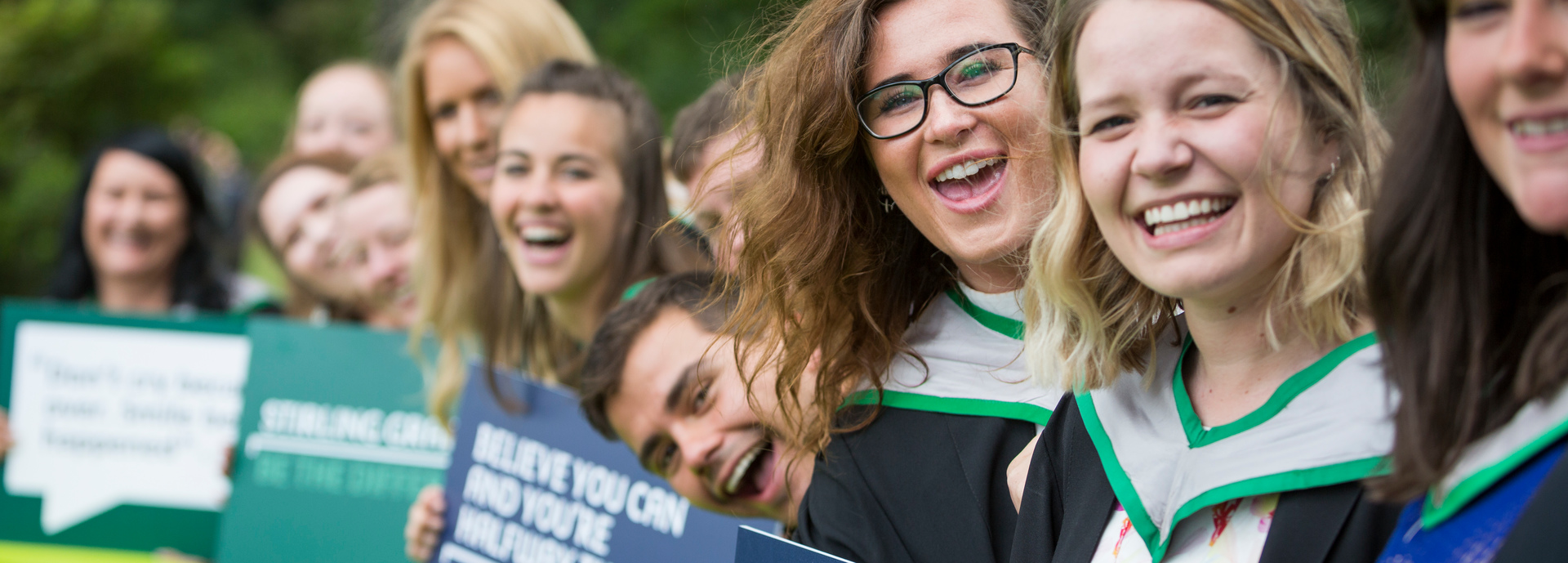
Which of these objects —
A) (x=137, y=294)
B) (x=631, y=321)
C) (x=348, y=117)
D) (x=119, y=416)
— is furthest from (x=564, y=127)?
(x=137, y=294)

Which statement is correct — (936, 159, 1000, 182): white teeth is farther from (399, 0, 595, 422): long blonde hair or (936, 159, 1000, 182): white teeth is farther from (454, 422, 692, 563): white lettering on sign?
(399, 0, 595, 422): long blonde hair

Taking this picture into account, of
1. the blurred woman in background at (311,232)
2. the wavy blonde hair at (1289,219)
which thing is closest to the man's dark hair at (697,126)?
the wavy blonde hair at (1289,219)

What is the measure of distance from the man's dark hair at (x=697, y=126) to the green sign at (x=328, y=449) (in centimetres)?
138

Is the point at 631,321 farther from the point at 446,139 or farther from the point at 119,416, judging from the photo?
the point at 119,416

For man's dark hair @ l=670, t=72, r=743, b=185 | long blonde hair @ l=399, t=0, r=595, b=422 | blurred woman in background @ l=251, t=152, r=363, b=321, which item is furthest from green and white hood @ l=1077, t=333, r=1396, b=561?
blurred woman in background @ l=251, t=152, r=363, b=321

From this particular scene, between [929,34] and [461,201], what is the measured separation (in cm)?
222

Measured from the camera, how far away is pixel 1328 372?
1396 mm

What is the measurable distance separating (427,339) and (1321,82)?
3.08 m

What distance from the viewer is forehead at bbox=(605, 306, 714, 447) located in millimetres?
2535

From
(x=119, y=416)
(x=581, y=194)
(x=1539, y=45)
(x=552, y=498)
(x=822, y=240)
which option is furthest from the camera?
(x=119, y=416)

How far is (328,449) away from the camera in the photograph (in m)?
3.97

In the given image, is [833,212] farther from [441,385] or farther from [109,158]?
[109,158]

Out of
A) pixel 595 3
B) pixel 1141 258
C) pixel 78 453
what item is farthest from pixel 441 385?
pixel 595 3

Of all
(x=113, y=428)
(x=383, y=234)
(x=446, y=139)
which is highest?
(x=446, y=139)
